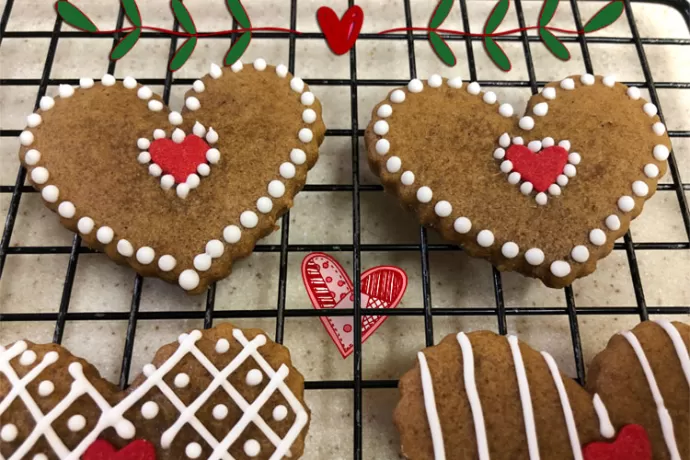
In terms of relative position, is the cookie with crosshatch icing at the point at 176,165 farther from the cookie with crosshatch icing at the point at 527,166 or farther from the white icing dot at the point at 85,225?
the cookie with crosshatch icing at the point at 527,166

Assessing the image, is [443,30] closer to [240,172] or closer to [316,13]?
[316,13]

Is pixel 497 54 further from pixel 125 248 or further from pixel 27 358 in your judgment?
pixel 27 358

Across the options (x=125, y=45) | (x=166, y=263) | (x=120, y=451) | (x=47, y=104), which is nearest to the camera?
(x=120, y=451)

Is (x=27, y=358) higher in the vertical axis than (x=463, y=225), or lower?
lower

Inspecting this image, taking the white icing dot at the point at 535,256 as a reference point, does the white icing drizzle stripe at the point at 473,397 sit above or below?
below

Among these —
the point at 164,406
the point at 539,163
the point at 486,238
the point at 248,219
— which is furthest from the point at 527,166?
the point at 164,406

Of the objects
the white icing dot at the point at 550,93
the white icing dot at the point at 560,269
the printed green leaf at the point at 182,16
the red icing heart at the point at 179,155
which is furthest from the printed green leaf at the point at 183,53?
the white icing dot at the point at 560,269
